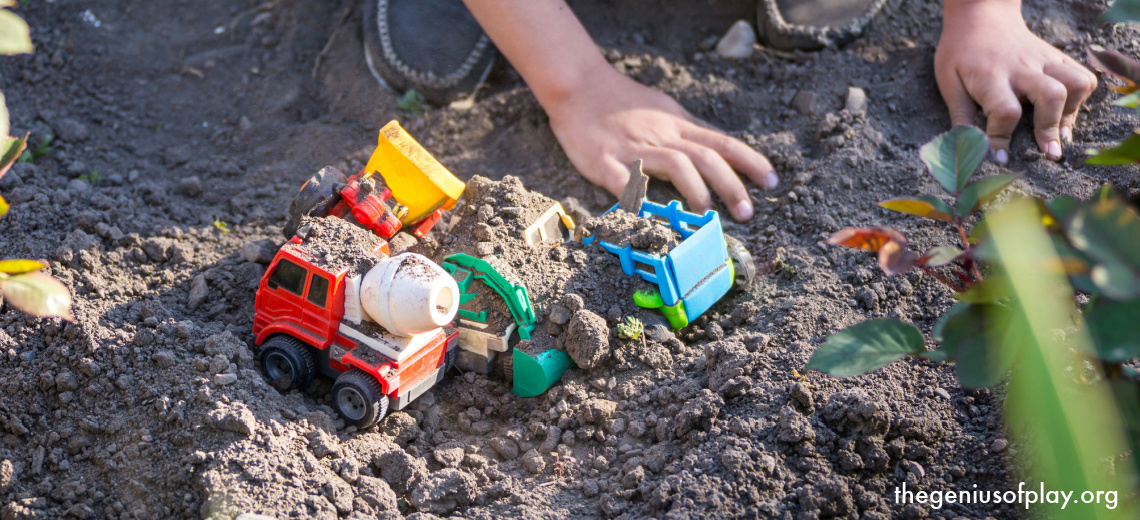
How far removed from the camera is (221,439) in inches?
88.4

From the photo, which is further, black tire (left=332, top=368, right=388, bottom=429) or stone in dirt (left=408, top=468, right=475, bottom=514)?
black tire (left=332, top=368, right=388, bottom=429)

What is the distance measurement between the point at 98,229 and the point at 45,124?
3.54 ft

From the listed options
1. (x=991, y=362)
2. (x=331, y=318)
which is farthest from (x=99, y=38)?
(x=991, y=362)

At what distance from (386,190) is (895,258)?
1.77m

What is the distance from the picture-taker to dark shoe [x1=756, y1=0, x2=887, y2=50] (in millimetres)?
3859

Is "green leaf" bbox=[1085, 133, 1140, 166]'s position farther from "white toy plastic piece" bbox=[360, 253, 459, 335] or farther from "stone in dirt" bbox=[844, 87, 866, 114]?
"stone in dirt" bbox=[844, 87, 866, 114]

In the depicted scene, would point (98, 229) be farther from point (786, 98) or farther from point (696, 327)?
point (786, 98)

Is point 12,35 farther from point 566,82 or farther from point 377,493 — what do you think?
point 566,82

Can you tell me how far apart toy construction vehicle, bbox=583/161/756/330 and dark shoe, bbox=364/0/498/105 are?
1464 millimetres

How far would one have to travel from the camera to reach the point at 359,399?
244 cm

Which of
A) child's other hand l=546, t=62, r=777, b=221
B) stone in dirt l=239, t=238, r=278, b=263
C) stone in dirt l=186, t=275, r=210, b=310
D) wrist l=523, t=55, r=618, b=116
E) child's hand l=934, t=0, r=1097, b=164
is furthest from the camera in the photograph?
wrist l=523, t=55, r=618, b=116

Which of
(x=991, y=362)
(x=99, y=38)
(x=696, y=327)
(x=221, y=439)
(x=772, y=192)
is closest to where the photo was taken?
(x=991, y=362)

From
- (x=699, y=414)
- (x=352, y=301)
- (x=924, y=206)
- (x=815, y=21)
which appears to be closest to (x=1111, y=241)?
(x=924, y=206)

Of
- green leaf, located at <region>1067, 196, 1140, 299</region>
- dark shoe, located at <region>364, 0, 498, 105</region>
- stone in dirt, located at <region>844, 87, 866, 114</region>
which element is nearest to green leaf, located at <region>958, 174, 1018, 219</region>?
green leaf, located at <region>1067, 196, 1140, 299</region>
